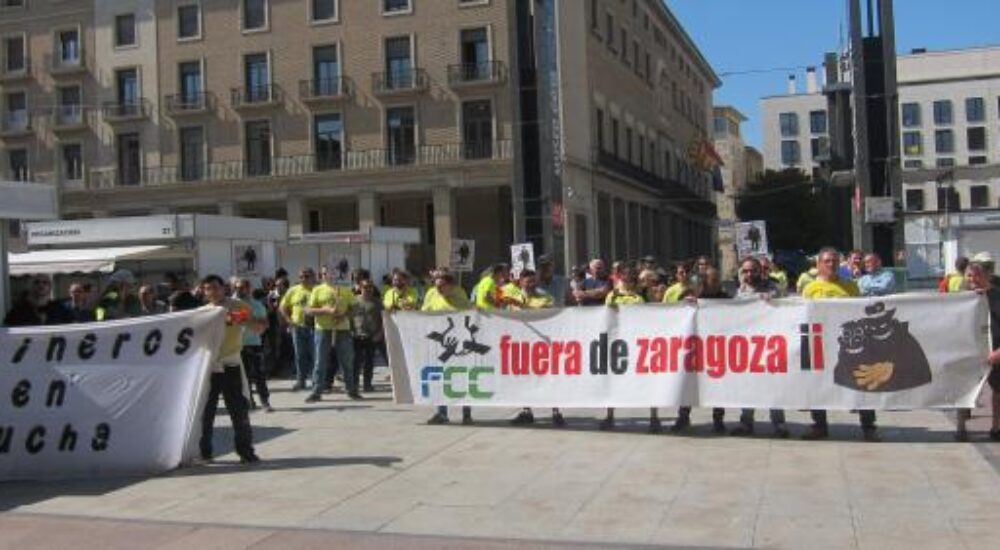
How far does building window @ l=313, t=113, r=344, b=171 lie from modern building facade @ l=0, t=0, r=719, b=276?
69mm

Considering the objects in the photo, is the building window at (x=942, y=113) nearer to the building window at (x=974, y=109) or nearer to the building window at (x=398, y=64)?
the building window at (x=974, y=109)

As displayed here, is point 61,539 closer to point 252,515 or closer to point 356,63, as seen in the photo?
point 252,515

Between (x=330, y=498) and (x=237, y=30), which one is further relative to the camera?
(x=237, y=30)

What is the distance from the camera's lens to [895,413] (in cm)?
1240

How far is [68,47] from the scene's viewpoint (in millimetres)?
60156

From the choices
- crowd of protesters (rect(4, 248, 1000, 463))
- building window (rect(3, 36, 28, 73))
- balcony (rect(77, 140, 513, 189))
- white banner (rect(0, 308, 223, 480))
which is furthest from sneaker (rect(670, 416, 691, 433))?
building window (rect(3, 36, 28, 73))

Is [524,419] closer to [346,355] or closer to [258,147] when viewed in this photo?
[346,355]

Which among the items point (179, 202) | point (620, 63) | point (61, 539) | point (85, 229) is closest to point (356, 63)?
point (179, 202)

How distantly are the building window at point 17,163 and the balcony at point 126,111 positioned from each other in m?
6.07

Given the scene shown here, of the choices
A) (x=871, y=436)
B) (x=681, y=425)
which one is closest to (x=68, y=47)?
(x=681, y=425)

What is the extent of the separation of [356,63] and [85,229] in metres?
30.1

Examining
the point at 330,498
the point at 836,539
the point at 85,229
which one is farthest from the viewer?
the point at 85,229

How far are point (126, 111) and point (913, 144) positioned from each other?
9350cm

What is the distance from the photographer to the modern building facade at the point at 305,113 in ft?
176
